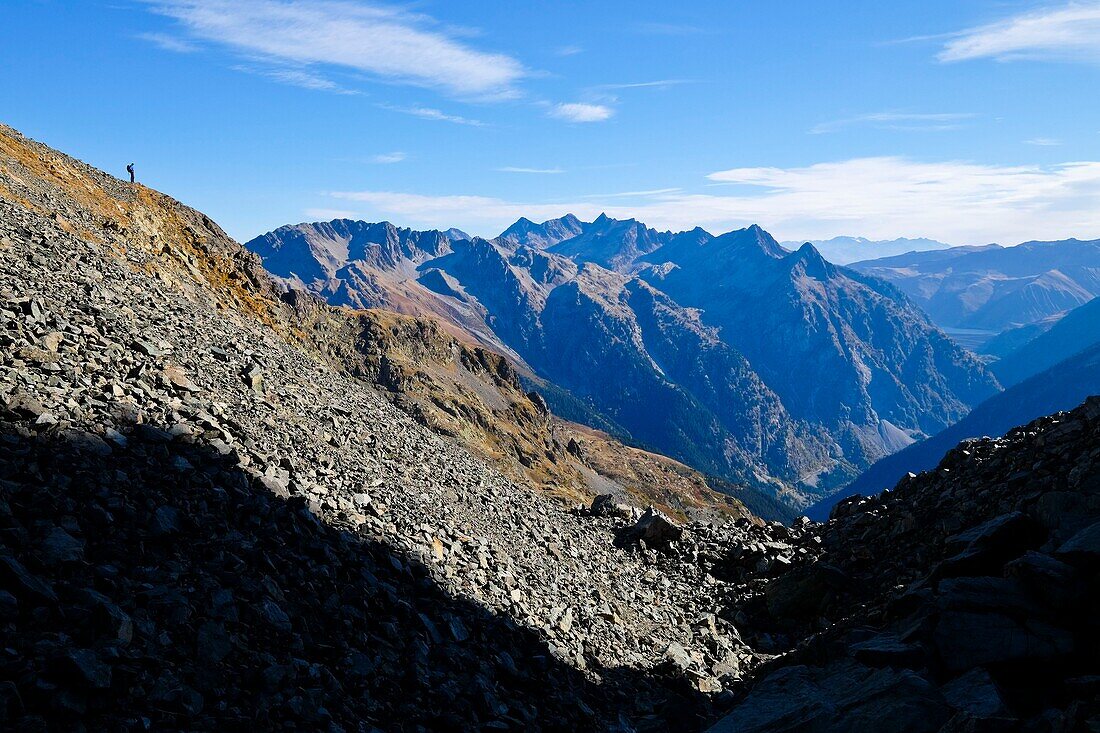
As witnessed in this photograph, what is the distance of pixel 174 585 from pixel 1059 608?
63.0 feet

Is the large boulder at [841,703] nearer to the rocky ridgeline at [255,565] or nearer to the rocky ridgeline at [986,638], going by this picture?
the rocky ridgeline at [986,638]

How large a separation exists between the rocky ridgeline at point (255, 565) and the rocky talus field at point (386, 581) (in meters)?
0.08

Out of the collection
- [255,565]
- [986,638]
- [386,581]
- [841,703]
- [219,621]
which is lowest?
[841,703]

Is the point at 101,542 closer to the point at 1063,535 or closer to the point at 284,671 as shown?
the point at 284,671

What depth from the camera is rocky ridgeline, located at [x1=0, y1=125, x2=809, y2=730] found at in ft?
38.5

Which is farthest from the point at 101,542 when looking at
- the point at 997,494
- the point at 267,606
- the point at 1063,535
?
the point at 997,494

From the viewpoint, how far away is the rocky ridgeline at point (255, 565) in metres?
11.7

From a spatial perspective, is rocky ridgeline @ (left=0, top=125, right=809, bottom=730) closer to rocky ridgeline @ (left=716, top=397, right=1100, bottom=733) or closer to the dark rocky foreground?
the dark rocky foreground

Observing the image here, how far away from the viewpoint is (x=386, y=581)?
19.1 meters

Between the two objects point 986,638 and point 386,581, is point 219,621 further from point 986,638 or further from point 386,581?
point 986,638

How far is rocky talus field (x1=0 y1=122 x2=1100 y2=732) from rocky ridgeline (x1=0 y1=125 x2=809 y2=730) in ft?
0.25

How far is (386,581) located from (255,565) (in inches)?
165

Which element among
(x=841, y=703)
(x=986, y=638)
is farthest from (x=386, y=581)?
(x=986, y=638)

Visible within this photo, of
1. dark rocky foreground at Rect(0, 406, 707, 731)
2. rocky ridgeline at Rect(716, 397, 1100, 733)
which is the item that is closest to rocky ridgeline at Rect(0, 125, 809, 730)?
dark rocky foreground at Rect(0, 406, 707, 731)
